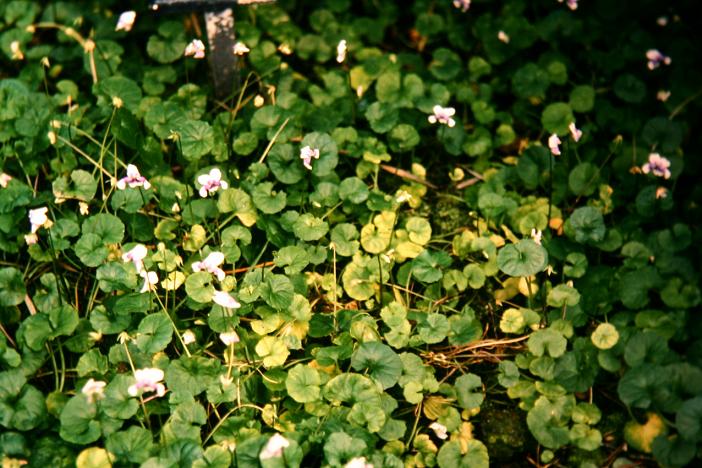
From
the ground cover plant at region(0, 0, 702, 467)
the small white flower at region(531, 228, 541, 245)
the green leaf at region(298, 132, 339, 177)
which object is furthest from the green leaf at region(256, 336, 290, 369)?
the small white flower at region(531, 228, 541, 245)

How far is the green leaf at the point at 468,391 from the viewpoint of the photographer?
6.92ft

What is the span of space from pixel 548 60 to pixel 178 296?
75.5 inches

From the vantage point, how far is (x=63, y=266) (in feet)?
7.81

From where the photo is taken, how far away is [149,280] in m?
2.14

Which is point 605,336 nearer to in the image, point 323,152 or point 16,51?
point 323,152

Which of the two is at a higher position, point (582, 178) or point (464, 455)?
point (582, 178)

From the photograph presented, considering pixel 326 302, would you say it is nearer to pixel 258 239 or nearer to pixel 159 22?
pixel 258 239

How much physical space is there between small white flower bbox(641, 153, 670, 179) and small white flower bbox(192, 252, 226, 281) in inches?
62.4

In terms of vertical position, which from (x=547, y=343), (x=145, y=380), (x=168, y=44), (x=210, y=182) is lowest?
(x=547, y=343)

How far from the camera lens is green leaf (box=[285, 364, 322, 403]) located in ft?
6.61

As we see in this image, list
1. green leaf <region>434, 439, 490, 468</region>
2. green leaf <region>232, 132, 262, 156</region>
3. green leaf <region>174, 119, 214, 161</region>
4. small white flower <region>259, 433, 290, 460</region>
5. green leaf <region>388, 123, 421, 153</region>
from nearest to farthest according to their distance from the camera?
1. small white flower <region>259, 433, 290, 460</region>
2. green leaf <region>434, 439, 490, 468</region>
3. green leaf <region>174, 119, 214, 161</region>
4. green leaf <region>232, 132, 262, 156</region>
5. green leaf <region>388, 123, 421, 153</region>

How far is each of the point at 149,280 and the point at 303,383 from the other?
606 millimetres

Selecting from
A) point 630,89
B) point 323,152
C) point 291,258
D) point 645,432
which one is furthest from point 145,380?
point 630,89

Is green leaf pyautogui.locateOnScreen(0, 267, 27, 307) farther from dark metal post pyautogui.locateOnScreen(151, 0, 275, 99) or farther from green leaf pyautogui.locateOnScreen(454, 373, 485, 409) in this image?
green leaf pyautogui.locateOnScreen(454, 373, 485, 409)
